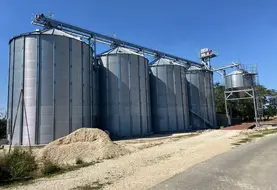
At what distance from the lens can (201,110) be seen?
41.3 m

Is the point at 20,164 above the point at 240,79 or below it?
below

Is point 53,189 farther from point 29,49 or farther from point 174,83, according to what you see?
point 174,83

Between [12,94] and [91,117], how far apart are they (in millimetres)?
8115

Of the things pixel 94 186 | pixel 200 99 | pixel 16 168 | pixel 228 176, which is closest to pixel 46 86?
pixel 16 168

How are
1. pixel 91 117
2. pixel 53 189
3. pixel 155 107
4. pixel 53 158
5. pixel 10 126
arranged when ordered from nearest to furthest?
1. pixel 53 189
2. pixel 53 158
3. pixel 10 126
4. pixel 91 117
5. pixel 155 107

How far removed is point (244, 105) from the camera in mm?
60406

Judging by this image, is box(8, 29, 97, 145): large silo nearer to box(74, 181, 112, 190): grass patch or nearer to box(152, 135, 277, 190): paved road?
box(74, 181, 112, 190): grass patch

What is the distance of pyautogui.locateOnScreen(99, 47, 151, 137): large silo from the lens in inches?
1138

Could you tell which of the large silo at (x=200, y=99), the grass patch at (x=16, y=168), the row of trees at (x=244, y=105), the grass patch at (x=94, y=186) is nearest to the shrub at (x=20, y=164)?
the grass patch at (x=16, y=168)

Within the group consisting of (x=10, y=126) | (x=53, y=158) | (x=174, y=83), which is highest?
(x=174, y=83)

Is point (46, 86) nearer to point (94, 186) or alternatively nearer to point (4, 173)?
point (4, 173)

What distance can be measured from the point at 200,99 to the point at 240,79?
8.15m

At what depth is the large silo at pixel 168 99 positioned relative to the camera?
35.5 meters

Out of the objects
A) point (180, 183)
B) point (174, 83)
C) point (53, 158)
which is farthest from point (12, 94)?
point (174, 83)
